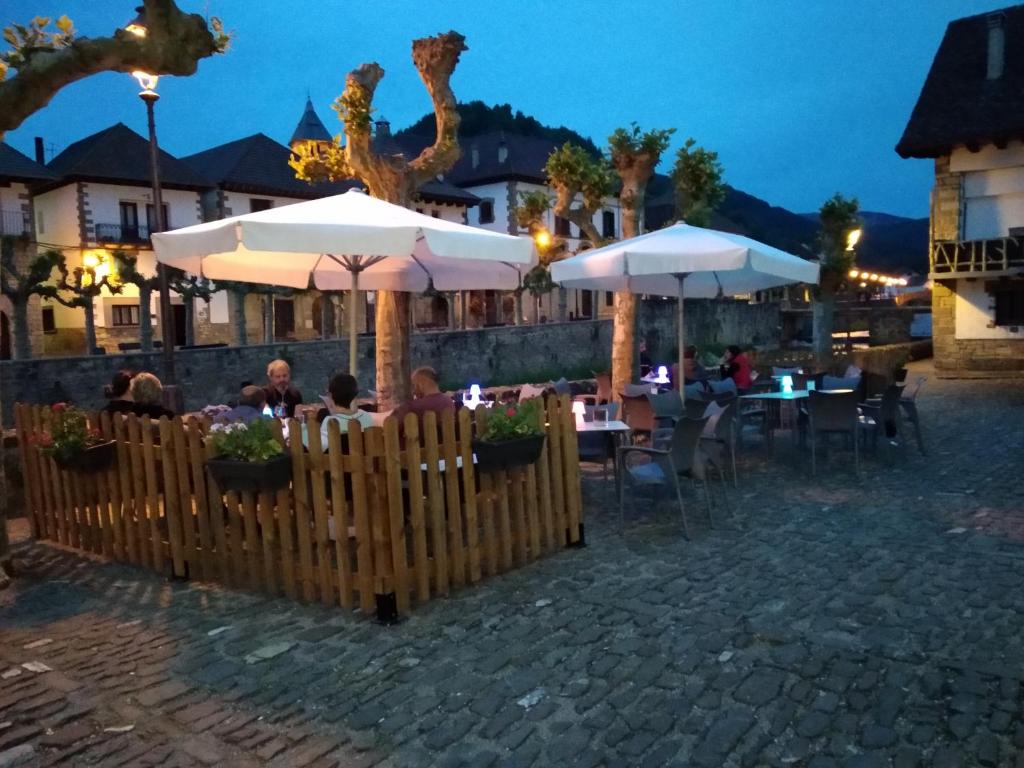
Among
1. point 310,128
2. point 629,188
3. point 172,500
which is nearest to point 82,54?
point 172,500

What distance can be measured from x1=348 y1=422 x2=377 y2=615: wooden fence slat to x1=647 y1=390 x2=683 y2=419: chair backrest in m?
4.26

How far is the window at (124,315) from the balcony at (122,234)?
256 centimetres

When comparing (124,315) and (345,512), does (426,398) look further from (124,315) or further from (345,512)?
(124,315)

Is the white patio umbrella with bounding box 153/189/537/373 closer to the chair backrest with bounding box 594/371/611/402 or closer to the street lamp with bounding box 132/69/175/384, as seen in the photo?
the chair backrest with bounding box 594/371/611/402

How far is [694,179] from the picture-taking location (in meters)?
14.0

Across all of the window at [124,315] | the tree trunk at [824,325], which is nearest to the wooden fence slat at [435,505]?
the tree trunk at [824,325]

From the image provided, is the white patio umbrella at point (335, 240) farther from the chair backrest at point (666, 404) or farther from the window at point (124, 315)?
the window at point (124, 315)

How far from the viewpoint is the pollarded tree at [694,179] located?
13.9 meters

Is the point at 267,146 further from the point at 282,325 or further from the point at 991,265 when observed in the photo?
the point at 991,265

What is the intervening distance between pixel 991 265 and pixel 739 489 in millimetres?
16851

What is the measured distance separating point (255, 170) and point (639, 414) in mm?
33632

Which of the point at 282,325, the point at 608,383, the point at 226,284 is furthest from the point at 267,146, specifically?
the point at 608,383

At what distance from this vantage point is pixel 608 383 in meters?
9.79

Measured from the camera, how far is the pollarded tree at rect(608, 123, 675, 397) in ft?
40.7
